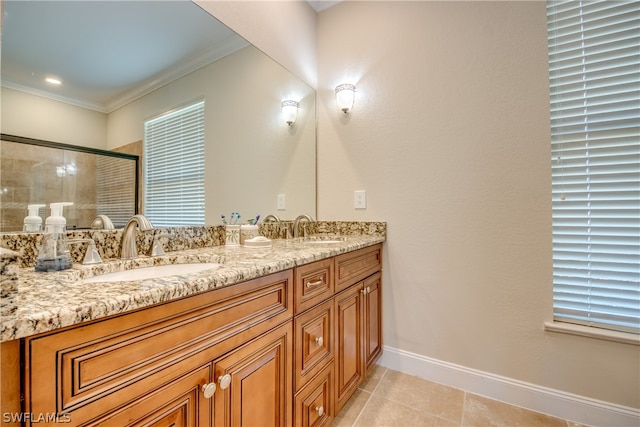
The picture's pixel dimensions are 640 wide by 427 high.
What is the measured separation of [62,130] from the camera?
34.0 inches

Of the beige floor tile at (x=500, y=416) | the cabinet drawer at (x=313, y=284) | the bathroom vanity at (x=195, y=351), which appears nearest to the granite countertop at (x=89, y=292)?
the bathroom vanity at (x=195, y=351)

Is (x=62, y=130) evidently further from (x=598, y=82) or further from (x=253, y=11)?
(x=598, y=82)

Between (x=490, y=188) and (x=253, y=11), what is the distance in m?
1.65

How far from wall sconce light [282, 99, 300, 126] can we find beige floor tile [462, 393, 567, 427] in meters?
1.95

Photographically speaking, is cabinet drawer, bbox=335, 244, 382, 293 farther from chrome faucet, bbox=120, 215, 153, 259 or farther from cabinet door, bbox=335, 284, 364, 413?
chrome faucet, bbox=120, 215, 153, 259

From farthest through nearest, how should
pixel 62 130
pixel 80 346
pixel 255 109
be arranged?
1. pixel 255 109
2. pixel 62 130
3. pixel 80 346

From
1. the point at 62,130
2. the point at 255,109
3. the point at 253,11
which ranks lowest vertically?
the point at 62,130

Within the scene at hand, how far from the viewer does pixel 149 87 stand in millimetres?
1099

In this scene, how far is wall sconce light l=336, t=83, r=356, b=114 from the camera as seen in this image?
188cm

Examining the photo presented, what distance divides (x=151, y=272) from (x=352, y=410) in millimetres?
1177

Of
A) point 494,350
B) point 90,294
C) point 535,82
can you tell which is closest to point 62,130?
point 90,294

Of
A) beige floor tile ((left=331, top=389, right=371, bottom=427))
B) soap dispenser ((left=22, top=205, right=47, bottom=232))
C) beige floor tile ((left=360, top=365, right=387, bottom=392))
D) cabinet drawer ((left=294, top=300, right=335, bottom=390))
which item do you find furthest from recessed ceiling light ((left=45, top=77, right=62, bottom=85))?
beige floor tile ((left=360, top=365, right=387, bottom=392))

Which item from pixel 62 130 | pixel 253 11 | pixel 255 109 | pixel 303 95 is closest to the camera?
pixel 62 130

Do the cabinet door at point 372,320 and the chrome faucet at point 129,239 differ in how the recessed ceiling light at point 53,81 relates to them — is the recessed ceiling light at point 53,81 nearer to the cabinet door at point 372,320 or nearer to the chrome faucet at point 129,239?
the chrome faucet at point 129,239
